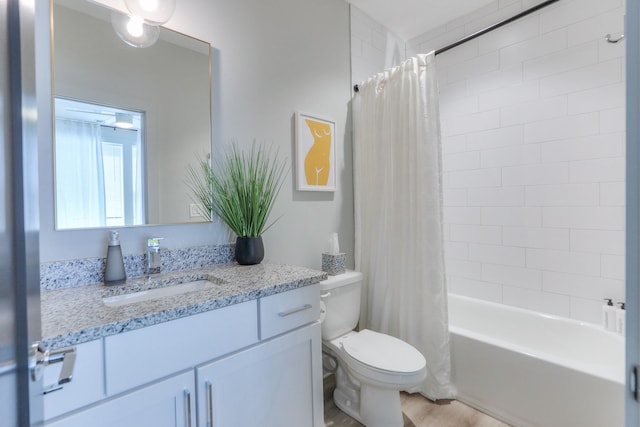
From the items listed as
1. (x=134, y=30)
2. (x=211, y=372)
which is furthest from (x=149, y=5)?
(x=211, y=372)

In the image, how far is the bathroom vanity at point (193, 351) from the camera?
800 millimetres

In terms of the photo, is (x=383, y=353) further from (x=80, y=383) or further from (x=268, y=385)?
(x=80, y=383)

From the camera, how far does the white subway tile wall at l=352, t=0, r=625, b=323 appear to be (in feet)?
6.10

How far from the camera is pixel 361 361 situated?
1.55 metres

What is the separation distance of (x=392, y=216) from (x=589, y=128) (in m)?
1.33

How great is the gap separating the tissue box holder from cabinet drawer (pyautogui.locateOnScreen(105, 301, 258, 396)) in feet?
2.81

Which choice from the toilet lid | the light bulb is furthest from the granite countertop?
the light bulb

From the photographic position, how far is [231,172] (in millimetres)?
1613

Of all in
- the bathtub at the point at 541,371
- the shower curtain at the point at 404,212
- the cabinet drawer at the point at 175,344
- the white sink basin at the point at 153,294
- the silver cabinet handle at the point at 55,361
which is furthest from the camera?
the shower curtain at the point at 404,212

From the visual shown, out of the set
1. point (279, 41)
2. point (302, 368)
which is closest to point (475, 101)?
point (279, 41)

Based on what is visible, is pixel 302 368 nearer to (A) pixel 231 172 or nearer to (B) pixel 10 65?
(A) pixel 231 172

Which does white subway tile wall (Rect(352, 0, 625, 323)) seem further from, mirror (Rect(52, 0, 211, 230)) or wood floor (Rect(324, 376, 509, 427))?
mirror (Rect(52, 0, 211, 230))

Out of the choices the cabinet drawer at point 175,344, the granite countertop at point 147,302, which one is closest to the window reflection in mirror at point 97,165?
the granite countertop at point 147,302

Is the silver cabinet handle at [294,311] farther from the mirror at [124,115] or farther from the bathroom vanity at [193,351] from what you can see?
the mirror at [124,115]
